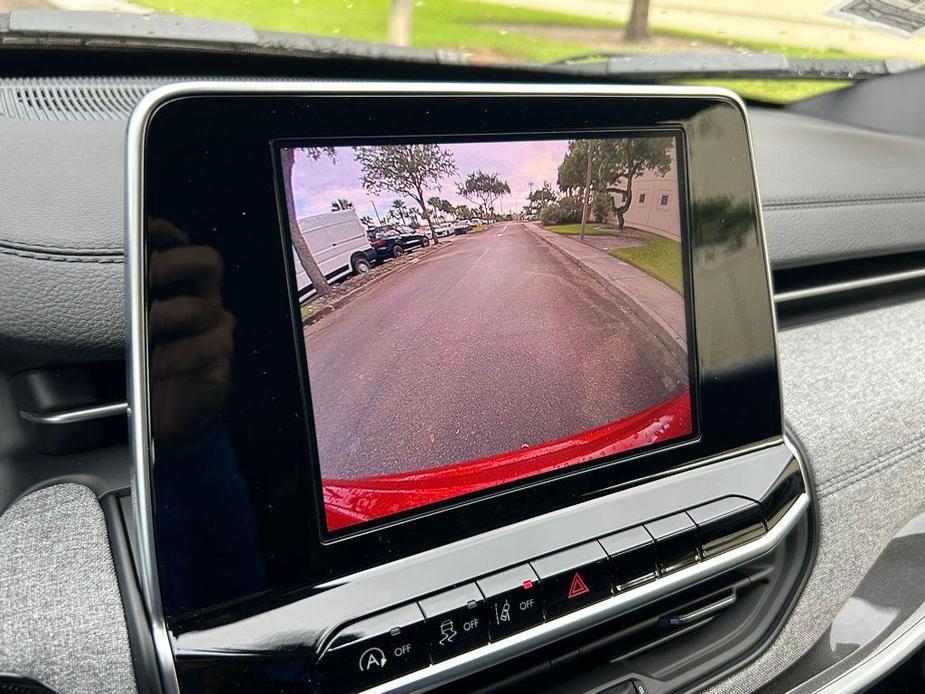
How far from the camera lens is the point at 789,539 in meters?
1.00

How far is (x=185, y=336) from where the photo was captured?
0.58 meters

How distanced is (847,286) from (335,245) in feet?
3.29

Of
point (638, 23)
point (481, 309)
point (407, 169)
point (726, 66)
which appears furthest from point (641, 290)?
point (726, 66)

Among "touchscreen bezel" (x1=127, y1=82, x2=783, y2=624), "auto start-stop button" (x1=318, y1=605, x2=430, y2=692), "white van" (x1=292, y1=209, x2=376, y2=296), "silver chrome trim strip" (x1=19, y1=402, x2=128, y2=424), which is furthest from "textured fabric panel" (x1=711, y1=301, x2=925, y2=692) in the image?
"silver chrome trim strip" (x1=19, y1=402, x2=128, y2=424)

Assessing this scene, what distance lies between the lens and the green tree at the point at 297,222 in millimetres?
616

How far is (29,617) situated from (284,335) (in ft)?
1.13

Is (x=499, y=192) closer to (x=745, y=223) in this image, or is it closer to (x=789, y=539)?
(x=745, y=223)

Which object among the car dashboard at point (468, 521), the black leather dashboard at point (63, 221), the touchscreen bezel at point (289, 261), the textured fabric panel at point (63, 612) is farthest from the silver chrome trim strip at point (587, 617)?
the black leather dashboard at point (63, 221)

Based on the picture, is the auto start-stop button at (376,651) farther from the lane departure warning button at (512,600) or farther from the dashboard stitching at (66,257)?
the dashboard stitching at (66,257)

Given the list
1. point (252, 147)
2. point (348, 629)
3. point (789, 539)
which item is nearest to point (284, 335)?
point (252, 147)

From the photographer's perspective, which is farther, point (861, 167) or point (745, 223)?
point (861, 167)

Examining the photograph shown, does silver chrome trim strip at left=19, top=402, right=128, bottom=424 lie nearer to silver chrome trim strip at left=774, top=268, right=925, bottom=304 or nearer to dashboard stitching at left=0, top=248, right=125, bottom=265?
dashboard stitching at left=0, top=248, right=125, bottom=265

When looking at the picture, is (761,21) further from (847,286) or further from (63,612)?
(63,612)
